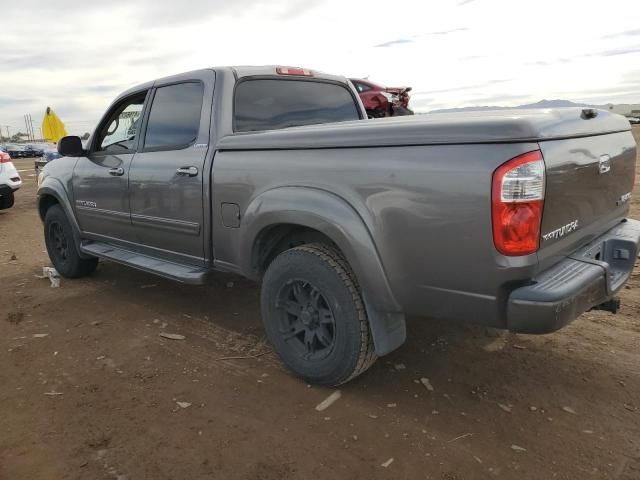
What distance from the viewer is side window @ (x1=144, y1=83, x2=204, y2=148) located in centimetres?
365

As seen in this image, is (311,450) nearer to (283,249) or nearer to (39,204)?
(283,249)

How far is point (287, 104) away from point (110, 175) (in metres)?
1.67

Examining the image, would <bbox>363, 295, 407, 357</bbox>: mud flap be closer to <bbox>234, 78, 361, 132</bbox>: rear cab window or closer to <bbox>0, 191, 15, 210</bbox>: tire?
<bbox>234, 78, 361, 132</bbox>: rear cab window

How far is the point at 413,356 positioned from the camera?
3.38 metres

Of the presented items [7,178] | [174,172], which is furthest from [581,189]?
[7,178]

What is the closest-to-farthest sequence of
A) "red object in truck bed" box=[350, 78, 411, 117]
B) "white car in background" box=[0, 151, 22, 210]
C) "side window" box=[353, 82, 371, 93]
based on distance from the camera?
1. "white car in background" box=[0, 151, 22, 210]
2. "red object in truck bed" box=[350, 78, 411, 117]
3. "side window" box=[353, 82, 371, 93]

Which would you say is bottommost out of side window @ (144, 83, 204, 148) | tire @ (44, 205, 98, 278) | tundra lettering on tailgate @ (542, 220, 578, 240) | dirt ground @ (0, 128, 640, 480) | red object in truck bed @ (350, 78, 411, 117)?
dirt ground @ (0, 128, 640, 480)

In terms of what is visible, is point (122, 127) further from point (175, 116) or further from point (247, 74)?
point (247, 74)

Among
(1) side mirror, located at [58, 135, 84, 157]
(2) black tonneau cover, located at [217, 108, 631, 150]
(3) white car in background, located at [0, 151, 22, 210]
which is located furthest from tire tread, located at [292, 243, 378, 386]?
(3) white car in background, located at [0, 151, 22, 210]

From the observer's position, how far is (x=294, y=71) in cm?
400

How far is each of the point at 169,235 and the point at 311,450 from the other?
204 centimetres

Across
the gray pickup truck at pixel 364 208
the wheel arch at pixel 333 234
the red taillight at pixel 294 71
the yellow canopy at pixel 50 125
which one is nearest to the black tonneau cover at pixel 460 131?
the gray pickup truck at pixel 364 208

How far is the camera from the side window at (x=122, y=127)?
4.26 meters

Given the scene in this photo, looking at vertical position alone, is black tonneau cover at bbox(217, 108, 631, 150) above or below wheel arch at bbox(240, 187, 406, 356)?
above
